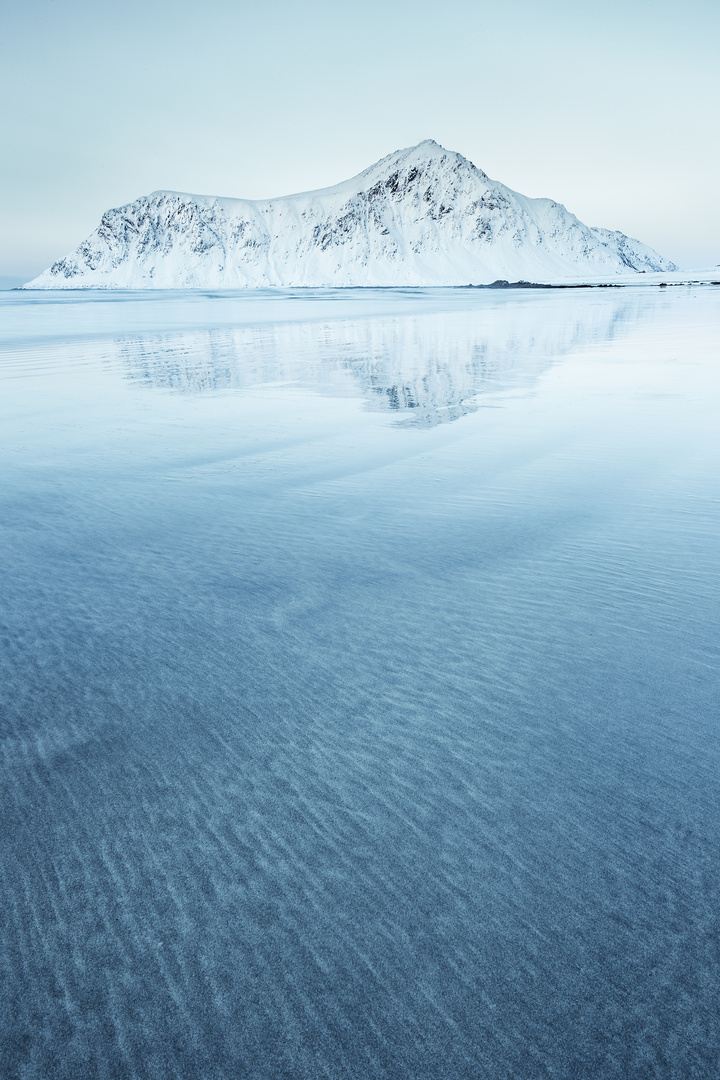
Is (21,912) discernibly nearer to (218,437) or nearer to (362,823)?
(362,823)

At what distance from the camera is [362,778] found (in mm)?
2109

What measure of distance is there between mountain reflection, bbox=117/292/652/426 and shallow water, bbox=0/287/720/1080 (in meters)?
3.78

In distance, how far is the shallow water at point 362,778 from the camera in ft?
4.71

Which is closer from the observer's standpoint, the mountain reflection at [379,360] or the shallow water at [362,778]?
the shallow water at [362,778]

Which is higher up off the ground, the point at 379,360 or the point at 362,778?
the point at 379,360

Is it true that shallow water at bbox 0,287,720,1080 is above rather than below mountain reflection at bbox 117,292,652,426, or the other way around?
below

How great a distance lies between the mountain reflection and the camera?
31.4ft

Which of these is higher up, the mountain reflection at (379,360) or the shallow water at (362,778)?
the mountain reflection at (379,360)

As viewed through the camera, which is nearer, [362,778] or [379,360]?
[362,778]

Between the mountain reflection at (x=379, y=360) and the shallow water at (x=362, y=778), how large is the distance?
12.4ft

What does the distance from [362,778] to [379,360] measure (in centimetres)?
1241

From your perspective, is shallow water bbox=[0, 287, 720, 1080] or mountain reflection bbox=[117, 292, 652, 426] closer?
A: shallow water bbox=[0, 287, 720, 1080]

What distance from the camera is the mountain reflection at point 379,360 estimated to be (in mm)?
9570

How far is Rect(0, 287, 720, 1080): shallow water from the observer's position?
4.71 ft
